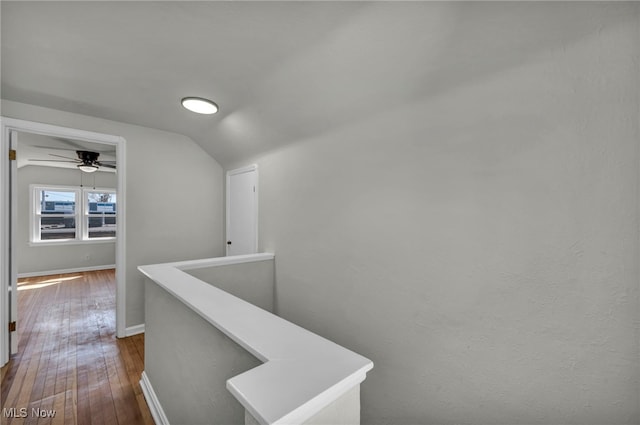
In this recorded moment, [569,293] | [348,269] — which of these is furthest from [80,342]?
[569,293]

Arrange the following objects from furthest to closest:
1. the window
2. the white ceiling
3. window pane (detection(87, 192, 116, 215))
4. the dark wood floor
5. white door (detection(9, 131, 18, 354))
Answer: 1. window pane (detection(87, 192, 116, 215))
2. the window
3. white door (detection(9, 131, 18, 354))
4. the dark wood floor
5. the white ceiling

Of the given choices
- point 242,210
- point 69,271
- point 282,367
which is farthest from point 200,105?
point 69,271

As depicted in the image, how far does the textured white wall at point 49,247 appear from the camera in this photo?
5152 mm

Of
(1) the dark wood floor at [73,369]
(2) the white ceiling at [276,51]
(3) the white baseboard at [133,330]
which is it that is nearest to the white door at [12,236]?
(1) the dark wood floor at [73,369]

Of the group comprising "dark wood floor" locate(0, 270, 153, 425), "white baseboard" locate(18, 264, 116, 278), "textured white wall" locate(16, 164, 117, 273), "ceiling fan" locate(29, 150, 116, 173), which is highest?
"ceiling fan" locate(29, 150, 116, 173)

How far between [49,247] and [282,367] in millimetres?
7405

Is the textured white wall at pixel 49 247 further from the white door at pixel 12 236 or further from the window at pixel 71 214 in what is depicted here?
the white door at pixel 12 236

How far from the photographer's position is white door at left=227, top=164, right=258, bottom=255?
3064 millimetres

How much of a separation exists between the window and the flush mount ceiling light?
544 cm

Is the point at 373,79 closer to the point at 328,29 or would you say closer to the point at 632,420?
the point at 328,29

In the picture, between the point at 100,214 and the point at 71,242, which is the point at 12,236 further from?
the point at 100,214

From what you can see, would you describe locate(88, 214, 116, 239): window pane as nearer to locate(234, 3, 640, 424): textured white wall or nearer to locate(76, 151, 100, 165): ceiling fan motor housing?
locate(76, 151, 100, 165): ceiling fan motor housing

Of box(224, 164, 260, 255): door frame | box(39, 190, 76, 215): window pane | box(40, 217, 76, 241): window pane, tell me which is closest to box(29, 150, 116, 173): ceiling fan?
box(39, 190, 76, 215): window pane

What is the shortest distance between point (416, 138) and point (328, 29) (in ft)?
2.73
